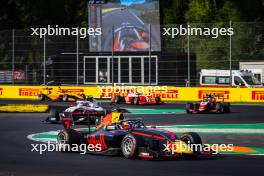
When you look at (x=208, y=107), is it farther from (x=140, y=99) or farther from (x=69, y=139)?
(x=69, y=139)

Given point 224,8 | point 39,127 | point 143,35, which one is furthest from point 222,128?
point 224,8

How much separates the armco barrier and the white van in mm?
3493

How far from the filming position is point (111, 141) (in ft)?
49.2

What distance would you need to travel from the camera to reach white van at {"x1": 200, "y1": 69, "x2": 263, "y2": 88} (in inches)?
1519

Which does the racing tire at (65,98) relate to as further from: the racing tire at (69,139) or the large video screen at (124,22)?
the racing tire at (69,139)

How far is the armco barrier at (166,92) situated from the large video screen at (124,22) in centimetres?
473

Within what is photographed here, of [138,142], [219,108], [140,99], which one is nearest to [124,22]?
[140,99]

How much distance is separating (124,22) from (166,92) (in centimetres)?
966

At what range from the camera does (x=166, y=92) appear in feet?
118

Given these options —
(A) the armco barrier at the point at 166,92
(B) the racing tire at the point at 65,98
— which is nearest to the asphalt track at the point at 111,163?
(A) the armco barrier at the point at 166,92

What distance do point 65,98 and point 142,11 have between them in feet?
33.1

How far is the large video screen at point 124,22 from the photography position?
41.8m

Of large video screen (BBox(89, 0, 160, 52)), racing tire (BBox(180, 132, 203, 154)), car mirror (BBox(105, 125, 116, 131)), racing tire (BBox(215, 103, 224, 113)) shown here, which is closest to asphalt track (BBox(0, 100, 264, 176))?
racing tire (BBox(180, 132, 203, 154))

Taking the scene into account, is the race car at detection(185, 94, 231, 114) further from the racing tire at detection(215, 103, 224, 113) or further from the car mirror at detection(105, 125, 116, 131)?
the car mirror at detection(105, 125, 116, 131)
